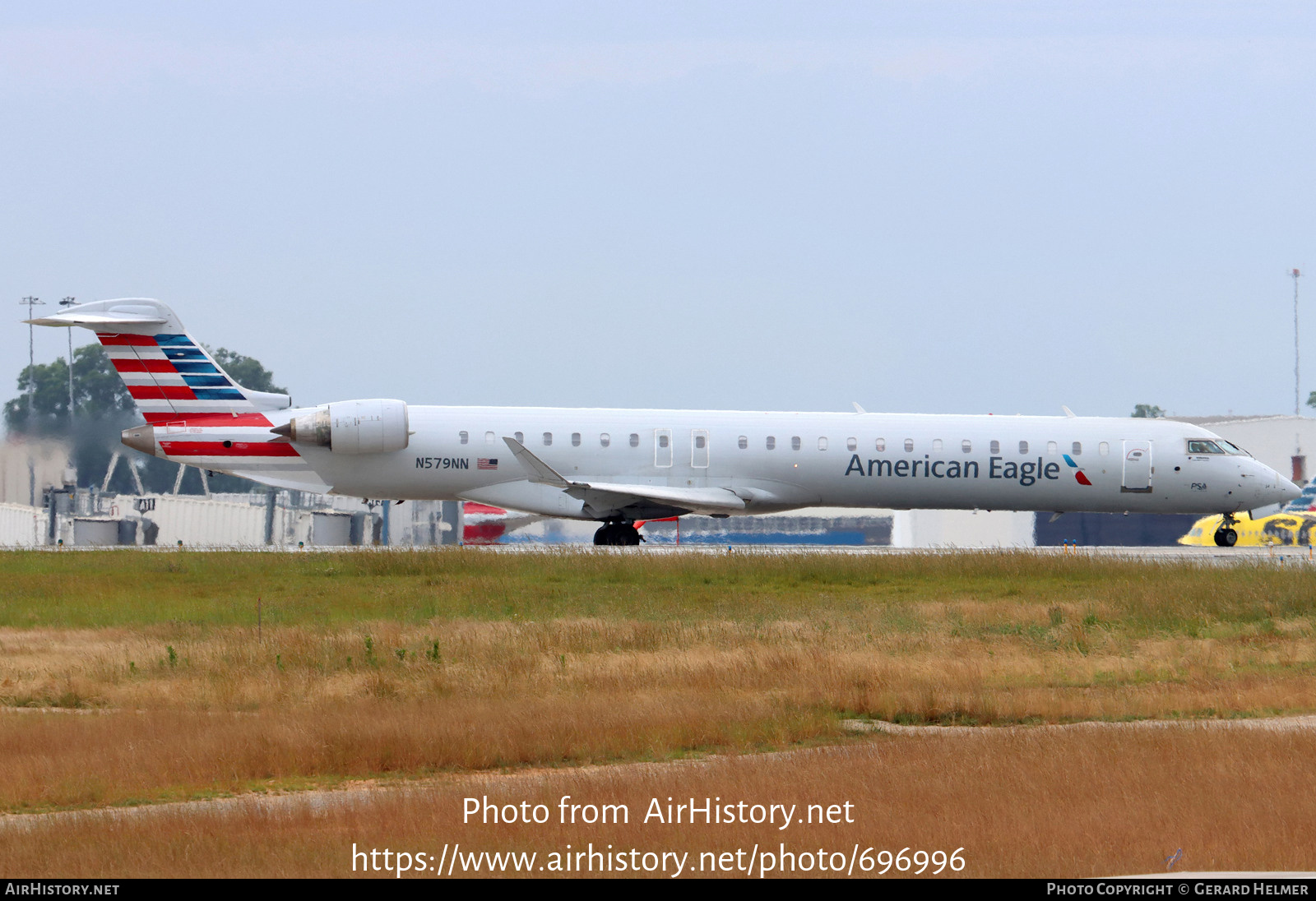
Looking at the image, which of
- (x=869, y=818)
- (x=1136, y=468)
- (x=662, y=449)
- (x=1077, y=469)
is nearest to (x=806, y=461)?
(x=662, y=449)

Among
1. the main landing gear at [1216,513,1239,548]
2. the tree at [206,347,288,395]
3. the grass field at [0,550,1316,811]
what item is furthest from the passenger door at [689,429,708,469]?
the tree at [206,347,288,395]

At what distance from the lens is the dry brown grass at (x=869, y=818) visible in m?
8.07

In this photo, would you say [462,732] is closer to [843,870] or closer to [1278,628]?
[843,870]

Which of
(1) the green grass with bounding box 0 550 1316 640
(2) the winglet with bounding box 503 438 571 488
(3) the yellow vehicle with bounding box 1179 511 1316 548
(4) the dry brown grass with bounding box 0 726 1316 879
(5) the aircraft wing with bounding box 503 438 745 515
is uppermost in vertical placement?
(2) the winglet with bounding box 503 438 571 488

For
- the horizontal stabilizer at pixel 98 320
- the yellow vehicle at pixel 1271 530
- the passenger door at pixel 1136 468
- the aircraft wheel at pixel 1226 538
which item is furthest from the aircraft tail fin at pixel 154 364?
the yellow vehicle at pixel 1271 530

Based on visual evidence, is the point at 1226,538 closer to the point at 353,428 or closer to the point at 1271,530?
the point at 1271,530

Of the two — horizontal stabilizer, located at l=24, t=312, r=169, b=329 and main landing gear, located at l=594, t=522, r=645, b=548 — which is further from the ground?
horizontal stabilizer, located at l=24, t=312, r=169, b=329

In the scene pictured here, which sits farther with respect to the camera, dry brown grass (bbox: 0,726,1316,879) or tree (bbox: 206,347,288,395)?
tree (bbox: 206,347,288,395)

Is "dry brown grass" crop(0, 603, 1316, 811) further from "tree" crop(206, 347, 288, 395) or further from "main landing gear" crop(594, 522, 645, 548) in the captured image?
"tree" crop(206, 347, 288, 395)

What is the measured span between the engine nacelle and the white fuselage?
1.09ft

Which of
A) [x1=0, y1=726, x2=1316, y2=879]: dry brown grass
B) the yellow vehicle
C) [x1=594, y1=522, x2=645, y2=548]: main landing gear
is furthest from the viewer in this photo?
the yellow vehicle

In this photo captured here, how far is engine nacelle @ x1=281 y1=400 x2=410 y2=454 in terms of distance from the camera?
31.2m

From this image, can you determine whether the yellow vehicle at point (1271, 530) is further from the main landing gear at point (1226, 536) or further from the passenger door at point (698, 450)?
the passenger door at point (698, 450)

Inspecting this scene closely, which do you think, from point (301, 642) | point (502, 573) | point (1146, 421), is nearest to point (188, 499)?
point (502, 573)
